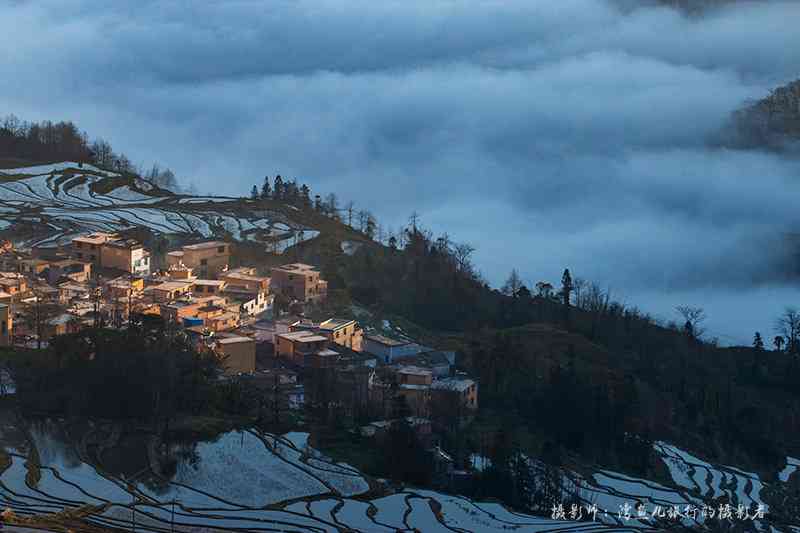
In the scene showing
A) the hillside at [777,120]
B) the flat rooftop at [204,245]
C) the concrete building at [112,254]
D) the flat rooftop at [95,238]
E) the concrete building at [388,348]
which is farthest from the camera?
the hillside at [777,120]

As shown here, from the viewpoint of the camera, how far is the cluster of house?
56.7ft

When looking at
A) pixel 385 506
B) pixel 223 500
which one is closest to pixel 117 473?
pixel 223 500

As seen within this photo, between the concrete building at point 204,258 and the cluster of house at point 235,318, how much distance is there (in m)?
0.02

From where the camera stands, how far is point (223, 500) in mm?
12344

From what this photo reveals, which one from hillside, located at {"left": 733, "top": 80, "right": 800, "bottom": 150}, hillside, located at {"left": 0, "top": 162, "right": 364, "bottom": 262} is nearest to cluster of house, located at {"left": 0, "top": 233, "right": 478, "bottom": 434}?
hillside, located at {"left": 0, "top": 162, "right": 364, "bottom": 262}

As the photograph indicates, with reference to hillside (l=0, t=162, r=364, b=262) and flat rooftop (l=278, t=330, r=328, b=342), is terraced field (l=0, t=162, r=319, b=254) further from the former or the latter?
flat rooftop (l=278, t=330, r=328, b=342)

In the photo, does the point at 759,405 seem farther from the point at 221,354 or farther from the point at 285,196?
the point at 285,196

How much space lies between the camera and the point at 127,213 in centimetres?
2897

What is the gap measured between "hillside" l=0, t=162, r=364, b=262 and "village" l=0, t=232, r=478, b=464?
181 cm

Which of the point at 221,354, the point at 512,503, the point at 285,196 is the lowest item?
the point at 512,503

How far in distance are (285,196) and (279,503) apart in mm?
21197

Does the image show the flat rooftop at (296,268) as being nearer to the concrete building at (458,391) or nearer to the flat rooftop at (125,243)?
the flat rooftop at (125,243)

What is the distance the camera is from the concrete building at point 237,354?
693 inches

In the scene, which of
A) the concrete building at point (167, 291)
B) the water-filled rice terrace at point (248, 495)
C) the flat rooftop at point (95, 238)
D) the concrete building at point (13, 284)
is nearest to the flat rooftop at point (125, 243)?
the flat rooftop at point (95, 238)
